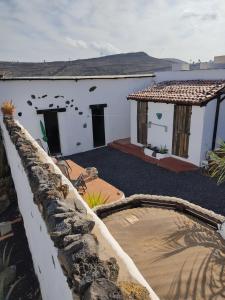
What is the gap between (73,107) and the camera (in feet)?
47.8

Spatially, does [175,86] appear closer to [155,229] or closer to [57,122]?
[57,122]

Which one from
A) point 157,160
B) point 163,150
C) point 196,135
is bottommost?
point 157,160

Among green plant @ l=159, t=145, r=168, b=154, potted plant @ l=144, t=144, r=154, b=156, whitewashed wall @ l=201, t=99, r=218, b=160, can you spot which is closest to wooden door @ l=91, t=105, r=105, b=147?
potted plant @ l=144, t=144, r=154, b=156

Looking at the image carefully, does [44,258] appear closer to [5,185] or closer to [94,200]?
[94,200]

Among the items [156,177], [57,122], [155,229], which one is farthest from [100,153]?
[155,229]

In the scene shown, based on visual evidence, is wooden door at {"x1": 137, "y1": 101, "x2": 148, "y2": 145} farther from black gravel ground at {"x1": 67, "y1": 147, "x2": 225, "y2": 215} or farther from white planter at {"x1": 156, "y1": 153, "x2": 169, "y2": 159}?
white planter at {"x1": 156, "y1": 153, "x2": 169, "y2": 159}

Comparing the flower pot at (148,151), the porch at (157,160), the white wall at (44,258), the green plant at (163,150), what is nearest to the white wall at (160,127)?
the green plant at (163,150)

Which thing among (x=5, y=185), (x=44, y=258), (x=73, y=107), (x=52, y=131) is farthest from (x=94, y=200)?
(x=73, y=107)

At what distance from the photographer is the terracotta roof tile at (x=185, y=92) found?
11258 mm

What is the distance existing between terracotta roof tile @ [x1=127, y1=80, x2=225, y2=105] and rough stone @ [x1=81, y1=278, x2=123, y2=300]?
33.8ft

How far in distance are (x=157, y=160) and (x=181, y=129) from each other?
2.10 metres

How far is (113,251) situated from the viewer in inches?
91.5

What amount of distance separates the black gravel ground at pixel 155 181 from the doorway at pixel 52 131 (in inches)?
58.6

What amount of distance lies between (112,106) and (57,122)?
3.87m
